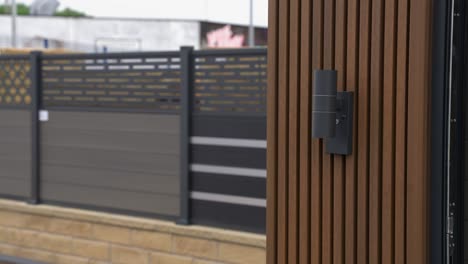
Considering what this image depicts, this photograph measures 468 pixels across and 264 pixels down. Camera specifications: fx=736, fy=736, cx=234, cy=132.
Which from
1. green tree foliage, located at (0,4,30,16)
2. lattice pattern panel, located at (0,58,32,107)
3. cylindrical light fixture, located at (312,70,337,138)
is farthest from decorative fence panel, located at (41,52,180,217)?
green tree foliage, located at (0,4,30,16)

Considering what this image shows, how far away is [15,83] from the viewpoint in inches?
265

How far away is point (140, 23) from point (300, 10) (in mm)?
40303

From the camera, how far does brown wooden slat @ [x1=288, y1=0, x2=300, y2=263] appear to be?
2.83m

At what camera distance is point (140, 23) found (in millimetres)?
42312

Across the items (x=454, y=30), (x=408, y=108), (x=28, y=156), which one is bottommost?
(x=28, y=156)

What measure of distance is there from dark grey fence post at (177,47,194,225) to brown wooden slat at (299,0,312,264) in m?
2.69

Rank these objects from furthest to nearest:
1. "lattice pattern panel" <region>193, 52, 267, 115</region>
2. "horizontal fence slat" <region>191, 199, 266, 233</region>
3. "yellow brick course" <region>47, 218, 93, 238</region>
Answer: "yellow brick course" <region>47, 218, 93, 238</region>, "horizontal fence slat" <region>191, 199, 266, 233</region>, "lattice pattern panel" <region>193, 52, 267, 115</region>

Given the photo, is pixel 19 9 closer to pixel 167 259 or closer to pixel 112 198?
pixel 112 198

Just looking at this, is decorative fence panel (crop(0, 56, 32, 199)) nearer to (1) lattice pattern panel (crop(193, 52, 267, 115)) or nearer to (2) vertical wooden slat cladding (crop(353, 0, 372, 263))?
(1) lattice pattern panel (crop(193, 52, 267, 115))

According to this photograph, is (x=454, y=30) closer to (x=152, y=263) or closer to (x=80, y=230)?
(x=152, y=263)

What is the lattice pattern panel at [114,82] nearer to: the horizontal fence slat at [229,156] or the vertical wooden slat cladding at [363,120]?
the horizontal fence slat at [229,156]

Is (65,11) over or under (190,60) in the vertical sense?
over

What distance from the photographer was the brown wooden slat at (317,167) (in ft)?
9.08

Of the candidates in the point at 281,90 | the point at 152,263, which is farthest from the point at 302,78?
the point at 152,263
